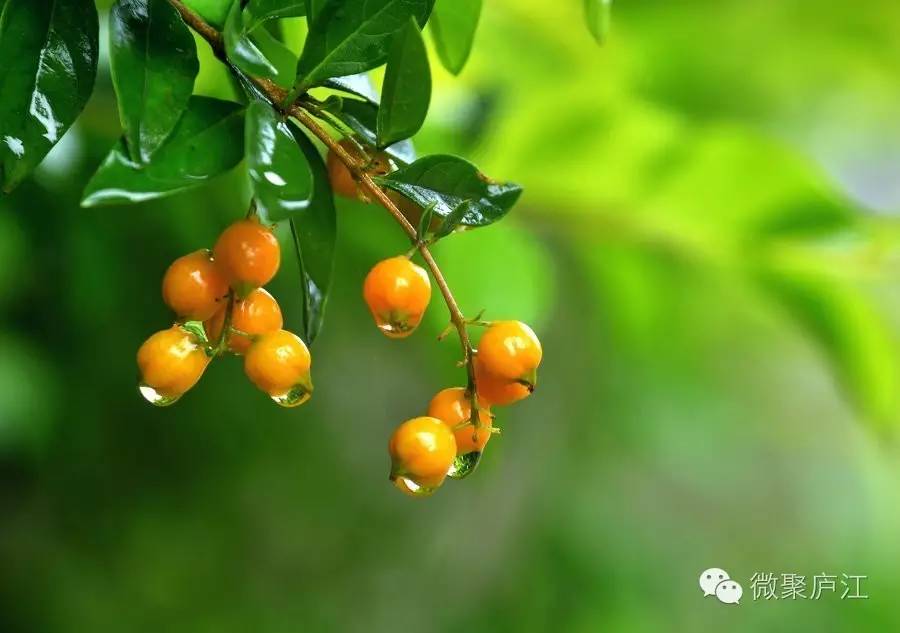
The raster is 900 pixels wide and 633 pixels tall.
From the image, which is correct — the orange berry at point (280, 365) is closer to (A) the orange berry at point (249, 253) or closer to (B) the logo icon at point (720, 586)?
(A) the orange berry at point (249, 253)

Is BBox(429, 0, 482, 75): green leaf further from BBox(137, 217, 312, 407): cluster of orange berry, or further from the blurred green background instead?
the blurred green background

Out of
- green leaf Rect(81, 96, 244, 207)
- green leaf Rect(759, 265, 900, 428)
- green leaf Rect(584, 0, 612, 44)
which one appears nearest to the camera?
green leaf Rect(81, 96, 244, 207)

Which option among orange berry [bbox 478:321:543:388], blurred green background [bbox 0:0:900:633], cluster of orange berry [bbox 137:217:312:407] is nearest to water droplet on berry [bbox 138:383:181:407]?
cluster of orange berry [bbox 137:217:312:407]

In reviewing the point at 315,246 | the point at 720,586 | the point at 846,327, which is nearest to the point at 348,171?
the point at 315,246

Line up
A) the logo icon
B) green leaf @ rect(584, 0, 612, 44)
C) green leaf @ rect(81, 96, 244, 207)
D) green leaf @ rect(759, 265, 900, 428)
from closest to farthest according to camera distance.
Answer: green leaf @ rect(81, 96, 244, 207), green leaf @ rect(584, 0, 612, 44), green leaf @ rect(759, 265, 900, 428), the logo icon

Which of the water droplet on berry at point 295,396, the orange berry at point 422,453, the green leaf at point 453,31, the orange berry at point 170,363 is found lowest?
the orange berry at point 170,363

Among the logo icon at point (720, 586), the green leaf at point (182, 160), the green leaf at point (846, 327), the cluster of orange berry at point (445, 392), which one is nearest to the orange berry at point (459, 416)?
the cluster of orange berry at point (445, 392)

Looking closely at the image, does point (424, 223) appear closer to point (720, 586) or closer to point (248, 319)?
point (248, 319)

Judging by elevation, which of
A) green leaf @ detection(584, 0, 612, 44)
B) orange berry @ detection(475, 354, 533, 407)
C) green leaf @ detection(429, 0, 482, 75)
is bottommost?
orange berry @ detection(475, 354, 533, 407)
